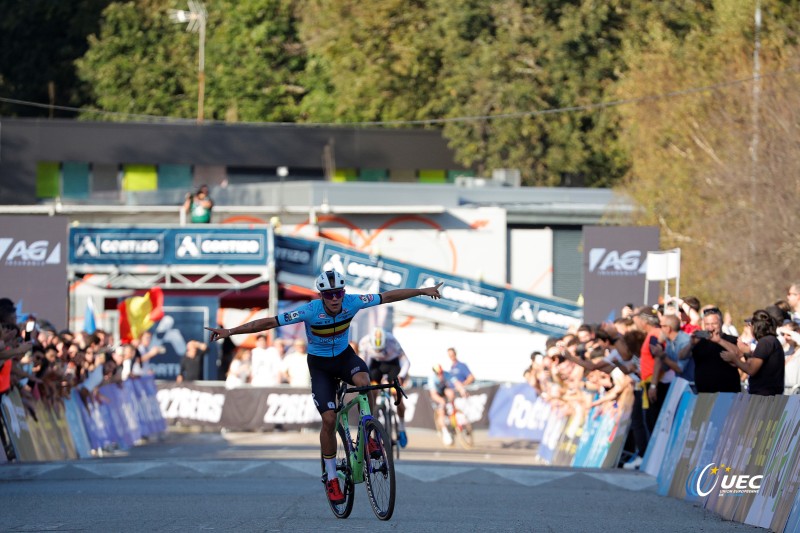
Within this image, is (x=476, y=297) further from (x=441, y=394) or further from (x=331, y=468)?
(x=331, y=468)

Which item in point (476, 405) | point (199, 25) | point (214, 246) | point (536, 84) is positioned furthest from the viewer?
point (199, 25)

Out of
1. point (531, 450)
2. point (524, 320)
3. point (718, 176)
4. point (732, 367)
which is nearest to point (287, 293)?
point (524, 320)

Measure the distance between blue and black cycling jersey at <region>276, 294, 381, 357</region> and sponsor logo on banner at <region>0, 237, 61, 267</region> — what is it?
1483cm

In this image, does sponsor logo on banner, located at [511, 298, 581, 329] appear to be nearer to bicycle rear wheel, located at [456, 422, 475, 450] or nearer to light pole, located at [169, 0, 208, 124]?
bicycle rear wheel, located at [456, 422, 475, 450]

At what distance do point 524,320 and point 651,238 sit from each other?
44.8 ft

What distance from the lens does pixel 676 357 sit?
19016 mm

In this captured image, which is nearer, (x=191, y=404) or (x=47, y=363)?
(x=47, y=363)

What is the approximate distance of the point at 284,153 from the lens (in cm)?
5797

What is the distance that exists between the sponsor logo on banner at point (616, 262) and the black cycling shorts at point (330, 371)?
1495cm

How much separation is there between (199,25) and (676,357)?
56.3m

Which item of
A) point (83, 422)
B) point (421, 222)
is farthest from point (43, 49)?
point (83, 422)

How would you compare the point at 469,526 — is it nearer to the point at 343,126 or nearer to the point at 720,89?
the point at 720,89

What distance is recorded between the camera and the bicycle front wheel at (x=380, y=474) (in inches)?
496

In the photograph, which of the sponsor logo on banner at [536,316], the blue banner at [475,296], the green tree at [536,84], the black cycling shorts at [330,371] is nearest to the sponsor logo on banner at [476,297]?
the blue banner at [475,296]
